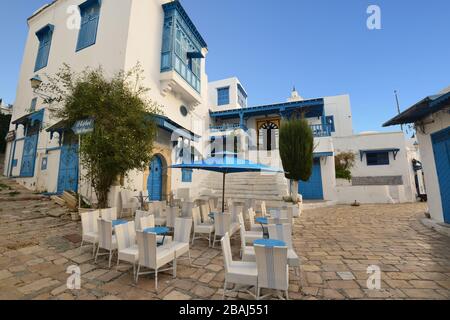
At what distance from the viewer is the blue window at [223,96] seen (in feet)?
65.9

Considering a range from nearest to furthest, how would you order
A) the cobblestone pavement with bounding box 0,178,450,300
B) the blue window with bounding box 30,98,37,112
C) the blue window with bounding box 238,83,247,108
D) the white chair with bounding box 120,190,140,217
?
the cobblestone pavement with bounding box 0,178,450,300
the white chair with bounding box 120,190,140,217
the blue window with bounding box 30,98,37,112
the blue window with bounding box 238,83,247,108

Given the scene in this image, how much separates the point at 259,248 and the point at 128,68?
31.8 feet

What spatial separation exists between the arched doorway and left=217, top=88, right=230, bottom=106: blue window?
14.3 ft

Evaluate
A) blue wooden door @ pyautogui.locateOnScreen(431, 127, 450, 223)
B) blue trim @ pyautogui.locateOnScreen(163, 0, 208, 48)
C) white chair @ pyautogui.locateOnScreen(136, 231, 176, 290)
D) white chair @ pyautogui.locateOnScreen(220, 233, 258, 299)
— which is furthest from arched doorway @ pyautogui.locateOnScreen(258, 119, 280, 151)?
white chair @ pyautogui.locateOnScreen(136, 231, 176, 290)

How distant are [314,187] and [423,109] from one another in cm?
832

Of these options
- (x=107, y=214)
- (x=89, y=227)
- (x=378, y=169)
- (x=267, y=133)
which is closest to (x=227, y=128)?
(x=267, y=133)

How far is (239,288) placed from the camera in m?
3.15

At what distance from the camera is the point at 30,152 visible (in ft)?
37.7

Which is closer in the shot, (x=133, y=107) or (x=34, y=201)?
(x=133, y=107)

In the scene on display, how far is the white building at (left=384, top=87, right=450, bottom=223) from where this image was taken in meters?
6.00

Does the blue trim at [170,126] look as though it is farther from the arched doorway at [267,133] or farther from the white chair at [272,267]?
the white chair at [272,267]

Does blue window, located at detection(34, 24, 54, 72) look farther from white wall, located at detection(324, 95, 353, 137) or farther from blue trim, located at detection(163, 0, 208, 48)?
white wall, located at detection(324, 95, 353, 137)

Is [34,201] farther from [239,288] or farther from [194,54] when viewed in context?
[194,54]

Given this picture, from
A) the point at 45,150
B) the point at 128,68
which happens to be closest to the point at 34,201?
the point at 45,150
